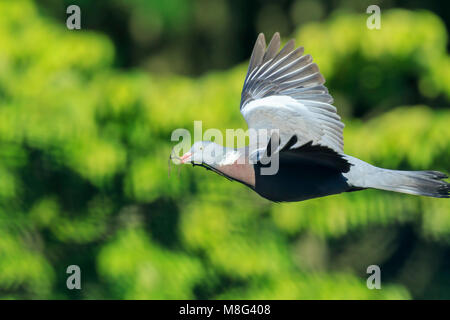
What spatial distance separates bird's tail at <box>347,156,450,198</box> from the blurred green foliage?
2843 millimetres

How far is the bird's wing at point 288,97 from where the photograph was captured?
320 centimetres

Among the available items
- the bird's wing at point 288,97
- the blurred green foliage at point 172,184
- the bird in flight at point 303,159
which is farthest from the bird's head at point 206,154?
the blurred green foliage at point 172,184

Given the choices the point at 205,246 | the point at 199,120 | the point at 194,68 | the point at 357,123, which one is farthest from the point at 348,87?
the point at 194,68

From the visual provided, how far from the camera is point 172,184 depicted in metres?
5.85

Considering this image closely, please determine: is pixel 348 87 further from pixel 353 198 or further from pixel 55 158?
pixel 55 158

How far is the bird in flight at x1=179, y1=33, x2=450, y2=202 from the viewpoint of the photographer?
2299 millimetres

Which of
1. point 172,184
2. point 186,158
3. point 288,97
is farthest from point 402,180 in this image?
point 172,184

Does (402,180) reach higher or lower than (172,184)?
lower

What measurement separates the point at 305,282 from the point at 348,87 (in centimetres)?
176

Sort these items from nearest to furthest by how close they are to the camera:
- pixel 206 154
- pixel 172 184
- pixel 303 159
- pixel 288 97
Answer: pixel 303 159 → pixel 206 154 → pixel 288 97 → pixel 172 184

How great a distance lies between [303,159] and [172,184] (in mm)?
3622

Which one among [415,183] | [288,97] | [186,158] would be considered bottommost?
[415,183]

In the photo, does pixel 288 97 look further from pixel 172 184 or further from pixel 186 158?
pixel 172 184

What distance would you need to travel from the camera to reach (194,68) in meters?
9.60
